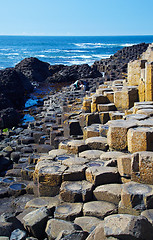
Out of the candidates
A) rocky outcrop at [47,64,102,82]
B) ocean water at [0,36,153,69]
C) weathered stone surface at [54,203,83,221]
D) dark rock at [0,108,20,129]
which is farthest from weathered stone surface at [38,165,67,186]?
ocean water at [0,36,153,69]

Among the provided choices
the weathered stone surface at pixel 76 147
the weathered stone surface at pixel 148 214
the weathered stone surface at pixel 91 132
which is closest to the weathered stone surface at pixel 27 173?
the weathered stone surface at pixel 76 147

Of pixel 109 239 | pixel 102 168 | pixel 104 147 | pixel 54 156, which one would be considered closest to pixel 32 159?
pixel 54 156

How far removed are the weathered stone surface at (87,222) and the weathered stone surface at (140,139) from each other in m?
1.63

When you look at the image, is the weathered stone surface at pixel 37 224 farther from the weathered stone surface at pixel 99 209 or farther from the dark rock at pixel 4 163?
the dark rock at pixel 4 163

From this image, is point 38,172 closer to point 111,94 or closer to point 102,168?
point 102,168

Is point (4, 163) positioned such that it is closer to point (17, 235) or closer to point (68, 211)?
A: point (68, 211)

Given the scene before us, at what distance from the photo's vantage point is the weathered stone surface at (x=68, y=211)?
4398mm

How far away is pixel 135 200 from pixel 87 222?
0.76 m

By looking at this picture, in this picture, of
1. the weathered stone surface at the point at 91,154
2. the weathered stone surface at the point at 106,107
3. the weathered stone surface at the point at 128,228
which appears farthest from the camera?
the weathered stone surface at the point at 106,107

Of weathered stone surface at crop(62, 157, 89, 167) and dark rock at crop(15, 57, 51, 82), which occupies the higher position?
dark rock at crop(15, 57, 51, 82)

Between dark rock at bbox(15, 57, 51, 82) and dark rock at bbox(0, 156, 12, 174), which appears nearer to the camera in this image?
dark rock at bbox(0, 156, 12, 174)

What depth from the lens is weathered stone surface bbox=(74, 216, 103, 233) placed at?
160 inches

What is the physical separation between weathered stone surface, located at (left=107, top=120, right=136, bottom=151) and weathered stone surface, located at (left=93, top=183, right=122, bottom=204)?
122 cm

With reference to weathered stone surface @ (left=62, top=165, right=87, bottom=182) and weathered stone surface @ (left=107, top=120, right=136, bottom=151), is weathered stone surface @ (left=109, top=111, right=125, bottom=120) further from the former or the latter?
weathered stone surface @ (left=62, top=165, right=87, bottom=182)
